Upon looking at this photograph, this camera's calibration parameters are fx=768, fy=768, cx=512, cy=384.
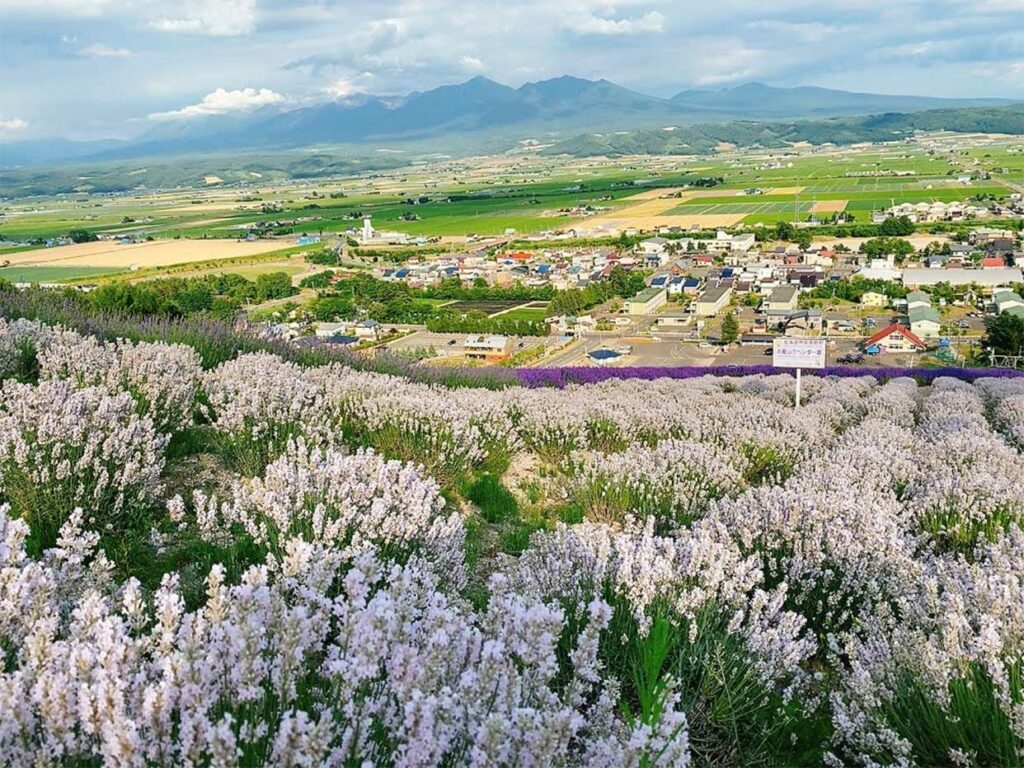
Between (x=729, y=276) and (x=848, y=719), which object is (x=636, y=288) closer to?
(x=729, y=276)

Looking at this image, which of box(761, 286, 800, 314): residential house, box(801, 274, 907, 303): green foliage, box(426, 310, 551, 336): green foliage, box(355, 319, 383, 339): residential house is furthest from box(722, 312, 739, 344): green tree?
box(355, 319, 383, 339): residential house

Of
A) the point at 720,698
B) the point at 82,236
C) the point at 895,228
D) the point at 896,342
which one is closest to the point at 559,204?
the point at 895,228

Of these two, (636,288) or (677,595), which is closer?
(677,595)

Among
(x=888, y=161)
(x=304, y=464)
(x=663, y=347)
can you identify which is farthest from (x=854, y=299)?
(x=888, y=161)

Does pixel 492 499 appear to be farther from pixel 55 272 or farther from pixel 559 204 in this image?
pixel 559 204

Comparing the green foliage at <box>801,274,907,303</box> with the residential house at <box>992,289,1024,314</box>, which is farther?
the green foliage at <box>801,274,907,303</box>

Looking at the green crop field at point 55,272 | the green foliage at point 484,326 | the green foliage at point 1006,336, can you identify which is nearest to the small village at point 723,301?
the green foliage at point 484,326

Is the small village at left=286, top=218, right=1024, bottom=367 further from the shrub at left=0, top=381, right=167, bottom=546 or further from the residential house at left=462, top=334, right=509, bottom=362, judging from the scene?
the shrub at left=0, top=381, right=167, bottom=546
